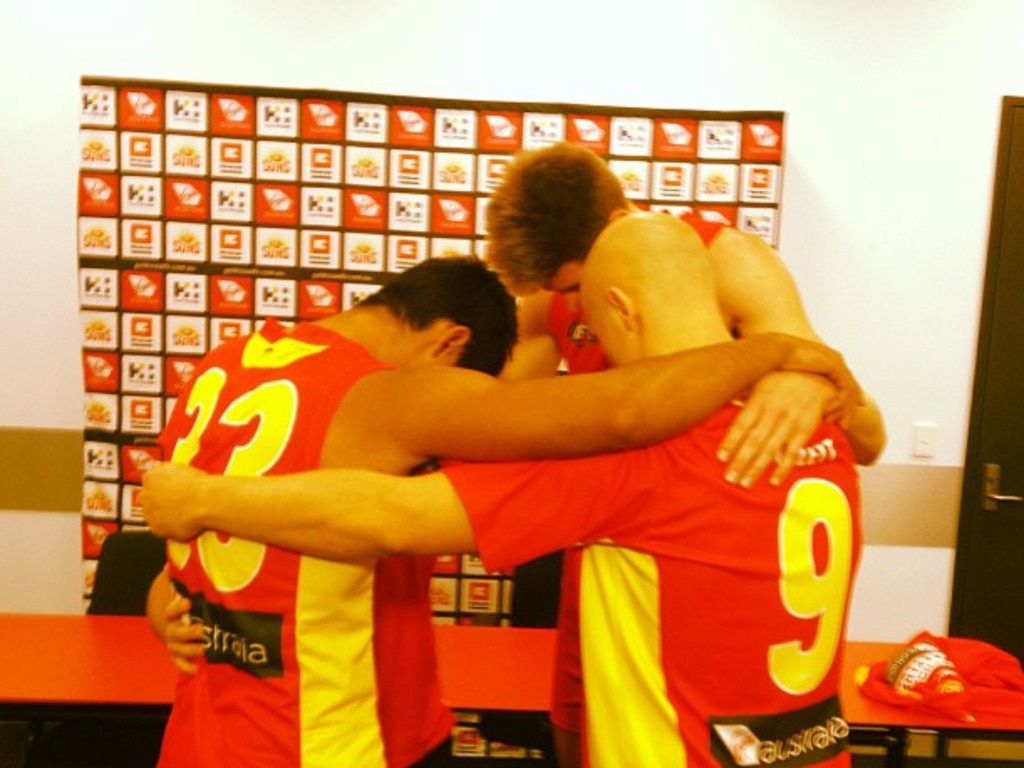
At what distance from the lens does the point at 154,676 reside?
2145mm

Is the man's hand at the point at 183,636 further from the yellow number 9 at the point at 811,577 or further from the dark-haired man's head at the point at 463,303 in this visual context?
the yellow number 9 at the point at 811,577

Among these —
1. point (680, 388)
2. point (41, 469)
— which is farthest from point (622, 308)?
point (41, 469)

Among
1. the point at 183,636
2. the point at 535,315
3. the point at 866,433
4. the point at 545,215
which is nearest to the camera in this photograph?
the point at 183,636

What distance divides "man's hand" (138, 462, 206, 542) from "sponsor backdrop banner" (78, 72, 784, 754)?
187cm

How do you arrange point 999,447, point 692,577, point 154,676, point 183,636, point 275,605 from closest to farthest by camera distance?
point 692,577 → point 275,605 → point 183,636 → point 154,676 → point 999,447

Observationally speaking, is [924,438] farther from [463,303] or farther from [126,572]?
[126,572]

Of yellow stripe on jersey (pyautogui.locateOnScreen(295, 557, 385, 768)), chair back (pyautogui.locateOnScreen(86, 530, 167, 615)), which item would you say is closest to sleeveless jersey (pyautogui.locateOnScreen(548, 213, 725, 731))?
yellow stripe on jersey (pyautogui.locateOnScreen(295, 557, 385, 768))

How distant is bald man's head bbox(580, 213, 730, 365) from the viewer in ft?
4.02

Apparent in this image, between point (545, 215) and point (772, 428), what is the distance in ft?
2.64

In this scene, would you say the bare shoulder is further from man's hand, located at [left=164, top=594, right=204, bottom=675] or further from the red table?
man's hand, located at [left=164, top=594, right=204, bottom=675]

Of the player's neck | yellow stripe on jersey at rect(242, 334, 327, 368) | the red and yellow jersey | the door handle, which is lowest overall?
the door handle

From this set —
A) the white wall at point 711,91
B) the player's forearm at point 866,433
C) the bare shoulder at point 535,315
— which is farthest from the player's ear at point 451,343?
the white wall at point 711,91

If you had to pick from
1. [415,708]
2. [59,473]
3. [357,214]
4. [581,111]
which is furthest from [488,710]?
[59,473]

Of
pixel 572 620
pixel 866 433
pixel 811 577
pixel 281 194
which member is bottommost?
pixel 572 620
